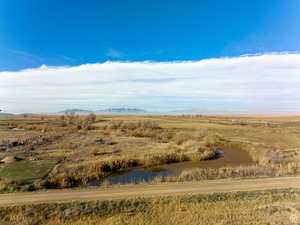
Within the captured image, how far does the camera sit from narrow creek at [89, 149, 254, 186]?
21.6 metres

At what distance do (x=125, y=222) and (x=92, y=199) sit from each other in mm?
3614

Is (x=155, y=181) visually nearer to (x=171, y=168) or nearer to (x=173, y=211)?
(x=173, y=211)

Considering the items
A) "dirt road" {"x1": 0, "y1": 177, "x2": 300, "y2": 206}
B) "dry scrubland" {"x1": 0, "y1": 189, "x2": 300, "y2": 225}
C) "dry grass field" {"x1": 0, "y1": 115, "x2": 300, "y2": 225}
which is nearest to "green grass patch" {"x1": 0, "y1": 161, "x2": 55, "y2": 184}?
"dry grass field" {"x1": 0, "y1": 115, "x2": 300, "y2": 225}

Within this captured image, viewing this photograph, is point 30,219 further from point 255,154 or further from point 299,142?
point 299,142

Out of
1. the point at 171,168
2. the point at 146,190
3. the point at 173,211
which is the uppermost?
the point at 146,190

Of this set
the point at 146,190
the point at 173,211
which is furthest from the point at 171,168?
the point at 173,211

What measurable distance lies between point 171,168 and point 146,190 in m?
10.9

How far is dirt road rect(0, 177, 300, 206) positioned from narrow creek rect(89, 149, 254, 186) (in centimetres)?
335

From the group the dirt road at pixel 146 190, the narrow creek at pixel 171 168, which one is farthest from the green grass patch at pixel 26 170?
the narrow creek at pixel 171 168

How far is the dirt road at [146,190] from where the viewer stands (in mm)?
14539

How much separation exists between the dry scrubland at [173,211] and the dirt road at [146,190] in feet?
3.10

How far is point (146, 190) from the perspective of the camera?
16172 millimetres

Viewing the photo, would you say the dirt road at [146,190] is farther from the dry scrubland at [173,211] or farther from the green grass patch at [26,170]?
the green grass patch at [26,170]

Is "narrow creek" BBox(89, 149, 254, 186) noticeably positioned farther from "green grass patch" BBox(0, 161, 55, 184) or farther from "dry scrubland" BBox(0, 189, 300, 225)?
"dry scrubland" BBox(0, 189, 300, 225)
